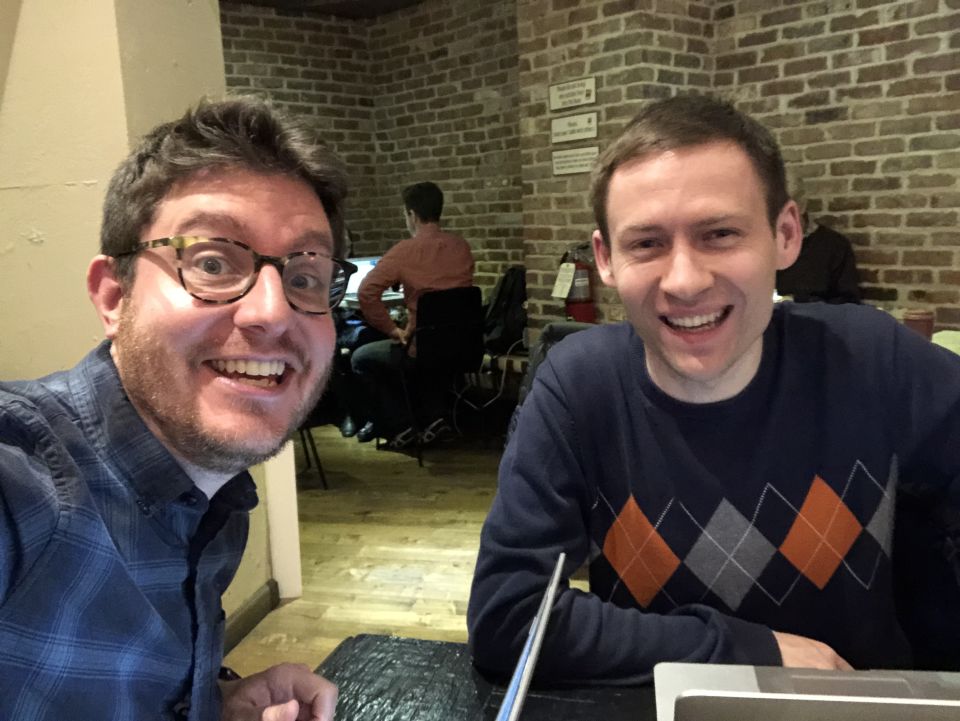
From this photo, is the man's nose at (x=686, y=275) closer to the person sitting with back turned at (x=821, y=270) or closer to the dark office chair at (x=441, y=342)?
the person sitting with back turned at (x=821, y=270)

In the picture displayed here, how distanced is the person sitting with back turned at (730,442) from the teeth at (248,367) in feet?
1.27

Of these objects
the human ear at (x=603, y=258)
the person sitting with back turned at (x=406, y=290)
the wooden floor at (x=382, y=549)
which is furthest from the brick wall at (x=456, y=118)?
the human ear at (x=603, y=258)

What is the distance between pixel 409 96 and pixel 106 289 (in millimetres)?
5794

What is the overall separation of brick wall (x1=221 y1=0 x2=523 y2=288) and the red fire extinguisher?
1.68m

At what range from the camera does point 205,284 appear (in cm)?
84

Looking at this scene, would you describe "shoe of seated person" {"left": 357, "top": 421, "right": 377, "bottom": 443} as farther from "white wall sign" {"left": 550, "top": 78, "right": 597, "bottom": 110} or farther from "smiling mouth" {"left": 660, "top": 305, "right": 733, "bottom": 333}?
"smiling mouth" {"left": 660, "top": 305, "right": 733, "bottom": 333}

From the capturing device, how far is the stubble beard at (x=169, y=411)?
32.9 inches

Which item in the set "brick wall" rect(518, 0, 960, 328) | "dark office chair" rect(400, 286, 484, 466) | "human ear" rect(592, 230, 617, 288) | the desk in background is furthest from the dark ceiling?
"human ear" rect(592, 230, 617, 288)

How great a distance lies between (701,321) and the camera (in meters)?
1.13

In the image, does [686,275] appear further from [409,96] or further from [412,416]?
[409,96]

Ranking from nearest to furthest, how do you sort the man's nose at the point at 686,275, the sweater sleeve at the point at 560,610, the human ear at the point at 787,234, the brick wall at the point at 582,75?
the sweater sleeve at the point at 560,610 → the man's nose at the point at 686,275 → the human ear at the point at 787,234 → the brick wall at the point at 582,75

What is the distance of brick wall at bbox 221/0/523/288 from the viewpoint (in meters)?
5.70

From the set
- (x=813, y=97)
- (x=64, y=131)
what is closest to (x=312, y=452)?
(x=64, y=131)

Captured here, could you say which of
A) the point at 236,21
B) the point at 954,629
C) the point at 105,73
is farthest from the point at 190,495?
the point at 236,21
